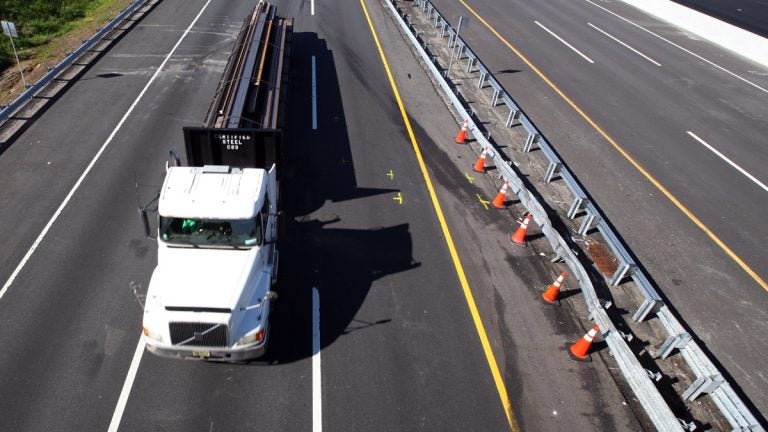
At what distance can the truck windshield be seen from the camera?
962cm

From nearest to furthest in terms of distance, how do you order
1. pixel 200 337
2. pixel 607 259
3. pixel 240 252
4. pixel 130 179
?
pixel 200 337
pixel 240 252
pixel 607 259
pixel 130 179

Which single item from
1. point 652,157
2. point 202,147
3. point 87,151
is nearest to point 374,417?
point 202,147

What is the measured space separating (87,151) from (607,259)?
1748cm

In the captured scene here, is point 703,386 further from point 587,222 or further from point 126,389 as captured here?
point 126,389

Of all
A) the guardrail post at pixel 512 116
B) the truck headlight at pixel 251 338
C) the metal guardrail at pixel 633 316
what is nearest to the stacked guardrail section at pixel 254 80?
the truck headlight at pixel 251 338

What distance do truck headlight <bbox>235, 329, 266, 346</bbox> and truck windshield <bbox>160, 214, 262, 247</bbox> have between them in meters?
1.86

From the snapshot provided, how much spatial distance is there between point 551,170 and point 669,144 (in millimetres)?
7228

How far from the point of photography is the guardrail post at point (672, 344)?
1038cm

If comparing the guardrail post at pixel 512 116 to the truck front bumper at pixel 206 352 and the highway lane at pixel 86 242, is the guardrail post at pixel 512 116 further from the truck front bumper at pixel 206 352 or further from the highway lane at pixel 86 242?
the truck front bumper at pixel 206 352

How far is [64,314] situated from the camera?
1062 centimetres

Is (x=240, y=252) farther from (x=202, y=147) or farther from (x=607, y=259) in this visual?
(x=607, y=259)

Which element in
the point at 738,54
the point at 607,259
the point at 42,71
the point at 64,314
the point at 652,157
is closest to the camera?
the point at 64,314

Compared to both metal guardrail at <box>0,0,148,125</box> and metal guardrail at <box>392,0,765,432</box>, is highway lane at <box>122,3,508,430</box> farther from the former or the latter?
metal guardrail at <box>0,0,148,125</box>

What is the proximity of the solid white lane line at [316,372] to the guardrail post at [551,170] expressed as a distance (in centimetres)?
973
